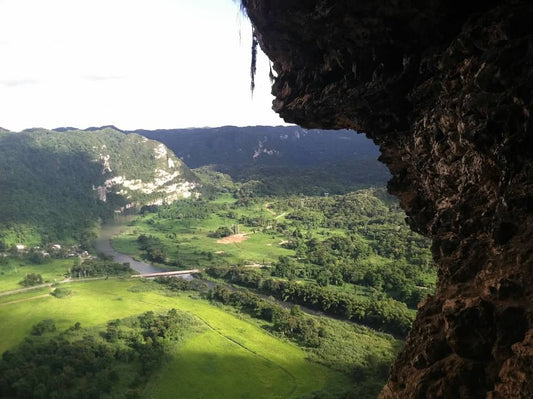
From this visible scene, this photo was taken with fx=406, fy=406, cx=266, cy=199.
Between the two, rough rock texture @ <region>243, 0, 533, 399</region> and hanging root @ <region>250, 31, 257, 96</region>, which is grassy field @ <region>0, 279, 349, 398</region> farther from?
rough rock texture @ <region>243, 0, 533, 399</region>

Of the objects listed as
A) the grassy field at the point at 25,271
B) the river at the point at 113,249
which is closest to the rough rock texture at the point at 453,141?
the grassy field at the point at 25,271

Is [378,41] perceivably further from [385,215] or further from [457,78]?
[385,215]

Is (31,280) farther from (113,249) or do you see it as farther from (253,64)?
(253,64)

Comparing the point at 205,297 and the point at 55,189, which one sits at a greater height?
the point at 55,189

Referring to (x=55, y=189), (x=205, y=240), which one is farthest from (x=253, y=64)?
(x=55, y=189)

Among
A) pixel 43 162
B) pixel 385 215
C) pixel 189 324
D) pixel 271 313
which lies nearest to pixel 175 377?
pixel 189 324

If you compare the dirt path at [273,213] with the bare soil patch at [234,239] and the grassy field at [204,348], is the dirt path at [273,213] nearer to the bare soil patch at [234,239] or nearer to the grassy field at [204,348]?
the bare soil patch at [234,239]
